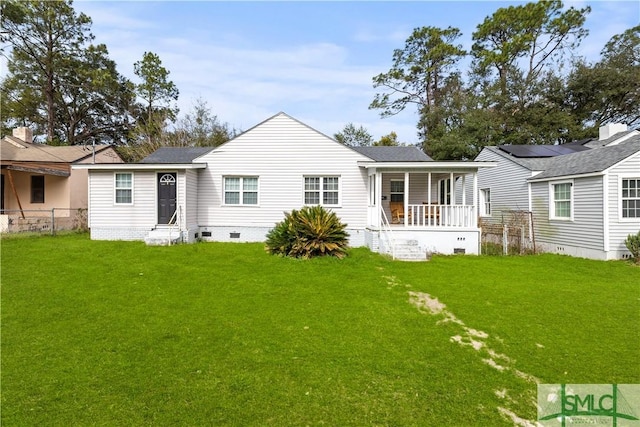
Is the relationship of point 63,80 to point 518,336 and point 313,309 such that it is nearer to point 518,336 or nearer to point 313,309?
point 313,309

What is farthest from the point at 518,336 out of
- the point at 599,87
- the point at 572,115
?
the point at 599,87

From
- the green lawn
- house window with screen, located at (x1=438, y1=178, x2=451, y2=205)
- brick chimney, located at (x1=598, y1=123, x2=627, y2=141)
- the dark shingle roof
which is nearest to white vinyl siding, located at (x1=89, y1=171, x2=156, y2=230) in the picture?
the dark shingle roof

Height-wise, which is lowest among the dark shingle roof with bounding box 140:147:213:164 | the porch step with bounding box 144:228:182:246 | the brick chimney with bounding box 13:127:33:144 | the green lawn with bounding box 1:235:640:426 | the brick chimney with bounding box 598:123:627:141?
the green lawn with bounding box 1:235:640:426

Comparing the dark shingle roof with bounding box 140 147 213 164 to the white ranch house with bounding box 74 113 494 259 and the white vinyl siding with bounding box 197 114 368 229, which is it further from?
the white vinyl siding with bounding box 197 114 368 229

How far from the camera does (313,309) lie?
21.5ft

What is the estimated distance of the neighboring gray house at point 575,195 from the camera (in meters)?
11.6

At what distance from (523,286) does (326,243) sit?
531cm

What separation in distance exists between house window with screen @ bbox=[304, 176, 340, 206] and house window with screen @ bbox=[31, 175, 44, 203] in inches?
596

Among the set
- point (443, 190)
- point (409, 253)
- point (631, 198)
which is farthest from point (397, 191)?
point (631, 198)

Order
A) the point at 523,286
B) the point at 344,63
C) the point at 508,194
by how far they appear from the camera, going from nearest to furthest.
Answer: the point at 523,286 < the point at 508,194 < the point at 344,63

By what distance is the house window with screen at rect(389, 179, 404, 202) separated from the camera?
15.3m

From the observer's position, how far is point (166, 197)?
13922 millimetres

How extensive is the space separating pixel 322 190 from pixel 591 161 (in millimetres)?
10064

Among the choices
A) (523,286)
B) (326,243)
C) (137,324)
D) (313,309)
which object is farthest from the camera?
(326,243)
